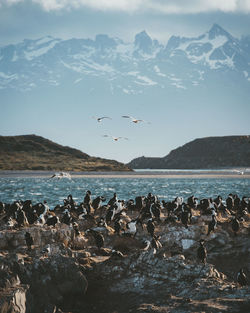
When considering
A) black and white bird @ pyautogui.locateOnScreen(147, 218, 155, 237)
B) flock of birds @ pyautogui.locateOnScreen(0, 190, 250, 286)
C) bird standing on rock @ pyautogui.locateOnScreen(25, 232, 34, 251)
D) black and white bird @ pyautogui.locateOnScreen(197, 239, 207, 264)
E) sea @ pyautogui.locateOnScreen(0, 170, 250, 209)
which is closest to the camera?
black and white bird @ pyautogui.locateOnScreen(197, 239, 207, 264)

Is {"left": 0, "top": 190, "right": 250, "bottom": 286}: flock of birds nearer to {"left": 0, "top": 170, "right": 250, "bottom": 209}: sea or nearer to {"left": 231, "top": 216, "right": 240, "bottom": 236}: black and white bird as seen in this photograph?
{"left": 231, "top": 216, "right": 240, "bottom": 236}: black and white bird

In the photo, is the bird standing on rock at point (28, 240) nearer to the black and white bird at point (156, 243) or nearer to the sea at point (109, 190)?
the black and white bird at point (156, 243)

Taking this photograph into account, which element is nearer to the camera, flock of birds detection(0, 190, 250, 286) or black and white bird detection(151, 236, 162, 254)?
black and white bird detection(151, 236, 162, 254)

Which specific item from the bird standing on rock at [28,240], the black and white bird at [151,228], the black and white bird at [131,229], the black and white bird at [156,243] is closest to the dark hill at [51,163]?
the black and white bird at [131,229]

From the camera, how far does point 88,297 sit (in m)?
13.9

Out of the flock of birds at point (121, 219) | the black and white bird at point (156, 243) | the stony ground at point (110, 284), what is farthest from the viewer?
the flock of birds at point (121, 219)

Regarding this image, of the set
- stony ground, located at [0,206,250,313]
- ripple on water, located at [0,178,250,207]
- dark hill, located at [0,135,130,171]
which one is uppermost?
dark hill, located at [0,135,130,171]

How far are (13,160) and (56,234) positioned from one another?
164989 mm

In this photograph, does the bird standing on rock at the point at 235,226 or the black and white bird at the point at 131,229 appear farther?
the bird standing on rock at the point at 235,226

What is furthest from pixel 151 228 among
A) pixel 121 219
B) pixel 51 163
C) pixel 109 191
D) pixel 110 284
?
pixel 51 163

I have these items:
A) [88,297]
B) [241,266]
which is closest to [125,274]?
[88,297]

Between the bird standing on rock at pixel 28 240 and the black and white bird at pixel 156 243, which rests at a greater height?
the bird standing on rock at pixel 28 240

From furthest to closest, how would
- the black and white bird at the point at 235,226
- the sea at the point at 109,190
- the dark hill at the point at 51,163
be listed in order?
1. the dark hill at the point at 51,163
2. the sea at the point at 109,190
3. the black and white bird at the point at 235,226

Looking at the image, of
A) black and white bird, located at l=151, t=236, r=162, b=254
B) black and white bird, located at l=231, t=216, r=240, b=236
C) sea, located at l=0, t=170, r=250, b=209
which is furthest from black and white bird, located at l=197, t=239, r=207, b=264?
sea, located at l=0, t=170, r=250, b=209
